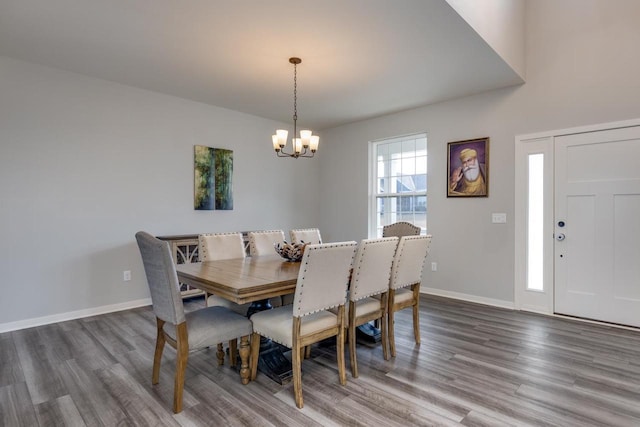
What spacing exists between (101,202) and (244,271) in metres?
2.42

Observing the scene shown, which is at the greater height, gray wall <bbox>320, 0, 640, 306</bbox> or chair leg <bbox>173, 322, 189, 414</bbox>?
gray wall <bbox>320, 0, 640, 306</bbox>

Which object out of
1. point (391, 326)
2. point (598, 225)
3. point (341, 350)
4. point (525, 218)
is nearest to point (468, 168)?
point (525, 218)

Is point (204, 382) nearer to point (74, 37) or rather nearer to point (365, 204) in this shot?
point (74, 37)

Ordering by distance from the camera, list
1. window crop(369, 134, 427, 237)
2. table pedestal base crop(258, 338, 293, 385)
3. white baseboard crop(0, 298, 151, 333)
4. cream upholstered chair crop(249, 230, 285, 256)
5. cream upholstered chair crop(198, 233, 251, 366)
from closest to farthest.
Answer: table pedestal base crop(258, 338, 293, 385) → cream upholstered chair crop(198, 233, 251, 366) → white baseboard crop(0, 298, 151, 333) → cream upholstered chair crop(249, 230, 285, 256) → window crop(369, 134, 427, 237)

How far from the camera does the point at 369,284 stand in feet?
8.06

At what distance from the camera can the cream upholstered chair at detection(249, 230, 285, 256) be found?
11.5 ft

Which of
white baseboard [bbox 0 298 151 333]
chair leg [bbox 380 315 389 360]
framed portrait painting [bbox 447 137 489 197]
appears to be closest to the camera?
chair leg [bbox 380 315 389 360]

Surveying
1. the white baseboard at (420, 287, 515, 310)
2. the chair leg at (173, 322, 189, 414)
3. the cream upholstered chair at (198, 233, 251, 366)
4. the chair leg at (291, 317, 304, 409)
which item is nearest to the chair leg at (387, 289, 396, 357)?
the chair leg at (291, 317, 304, 409)

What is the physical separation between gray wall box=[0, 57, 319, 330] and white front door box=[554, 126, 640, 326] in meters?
4.27

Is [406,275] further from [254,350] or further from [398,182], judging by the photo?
[398,182]

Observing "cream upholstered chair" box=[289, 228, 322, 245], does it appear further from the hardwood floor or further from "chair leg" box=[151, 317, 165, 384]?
"chair leg" box=[151, 317, 165, 384]

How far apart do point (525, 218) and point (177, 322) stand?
3816 millimetres

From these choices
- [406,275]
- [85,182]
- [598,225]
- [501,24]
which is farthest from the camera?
[85,182]

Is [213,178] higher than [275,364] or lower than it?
higher
